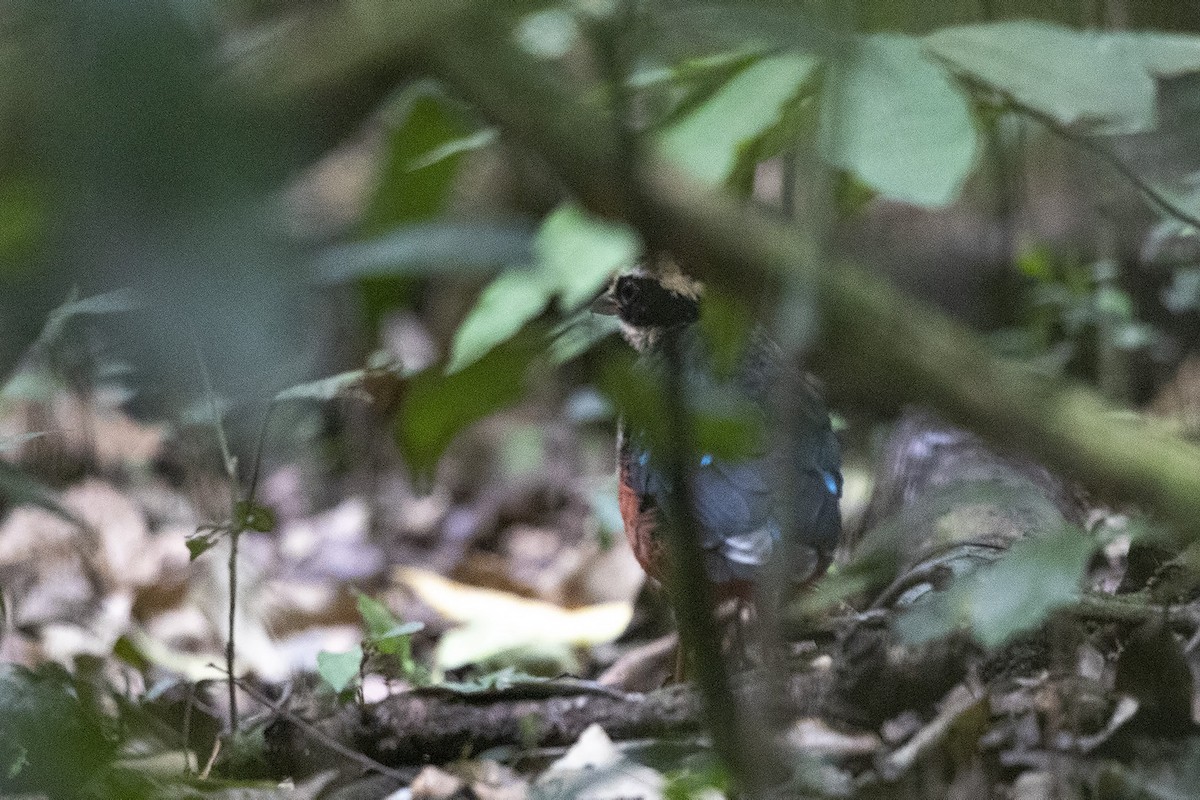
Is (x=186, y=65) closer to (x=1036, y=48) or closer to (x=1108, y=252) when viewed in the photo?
(x=1036, y=48)

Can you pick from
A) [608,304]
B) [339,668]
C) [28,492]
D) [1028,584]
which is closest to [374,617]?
[339,668]

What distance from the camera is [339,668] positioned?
2.25 metres

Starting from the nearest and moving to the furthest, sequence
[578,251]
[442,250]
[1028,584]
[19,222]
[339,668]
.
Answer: [19,222] < [442,250] < [1028,584] < [578,251] < [339,668]

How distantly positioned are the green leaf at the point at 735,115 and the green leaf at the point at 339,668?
106cm

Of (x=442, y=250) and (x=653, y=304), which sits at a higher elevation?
(x=442, y=250)

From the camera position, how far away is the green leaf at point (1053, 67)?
1763 mm

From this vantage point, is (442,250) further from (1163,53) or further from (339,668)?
(1163,53)

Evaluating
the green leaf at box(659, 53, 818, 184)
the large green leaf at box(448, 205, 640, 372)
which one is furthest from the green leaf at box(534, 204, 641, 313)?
the green leaf at box(659, 53, 818, 184)

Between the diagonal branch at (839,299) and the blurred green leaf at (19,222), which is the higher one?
the blurred green leaf at (19,222)

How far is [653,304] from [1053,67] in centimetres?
102

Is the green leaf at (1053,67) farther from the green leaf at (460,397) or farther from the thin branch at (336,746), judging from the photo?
the thin branch at (336,746)

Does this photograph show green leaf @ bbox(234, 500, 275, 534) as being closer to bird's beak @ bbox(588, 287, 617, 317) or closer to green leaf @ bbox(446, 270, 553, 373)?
green leaf @ bbox(446, 270, 553, 373)

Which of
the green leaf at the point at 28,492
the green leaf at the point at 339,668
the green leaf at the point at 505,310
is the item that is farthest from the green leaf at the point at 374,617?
the green leaf at the point at 28,492

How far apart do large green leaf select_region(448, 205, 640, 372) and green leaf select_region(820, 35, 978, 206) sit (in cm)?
33
